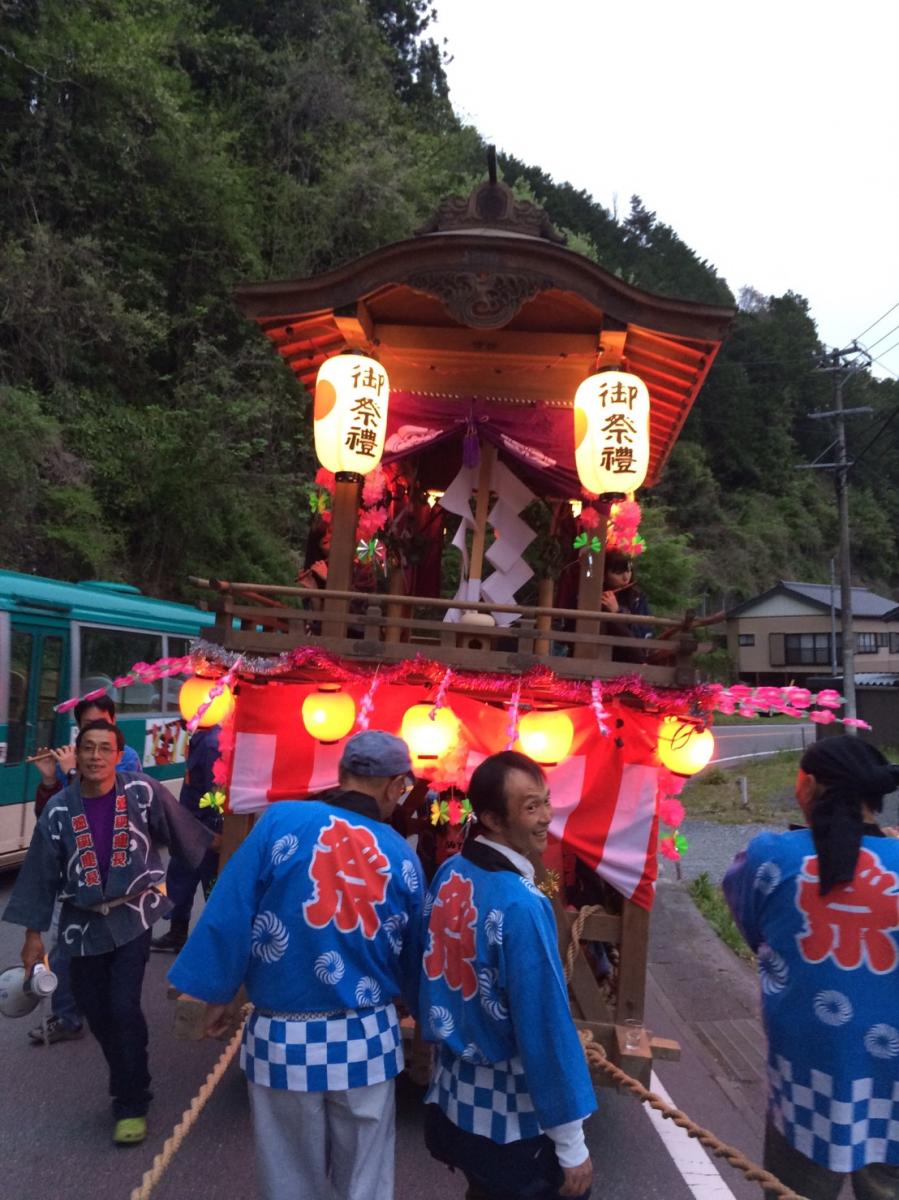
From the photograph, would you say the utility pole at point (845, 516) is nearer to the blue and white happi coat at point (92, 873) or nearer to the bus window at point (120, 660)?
the bus window at point (120, 660)

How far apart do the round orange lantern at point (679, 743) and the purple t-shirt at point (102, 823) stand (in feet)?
8.94

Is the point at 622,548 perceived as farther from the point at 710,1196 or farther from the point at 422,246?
the point at 710,1196

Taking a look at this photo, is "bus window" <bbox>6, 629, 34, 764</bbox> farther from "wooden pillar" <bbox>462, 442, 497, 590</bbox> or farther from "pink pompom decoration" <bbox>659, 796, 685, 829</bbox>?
"pink pompom decoration" <bbox>659, 796, 685, 829</bbox>

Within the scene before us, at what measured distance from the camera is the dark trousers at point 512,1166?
238 cm

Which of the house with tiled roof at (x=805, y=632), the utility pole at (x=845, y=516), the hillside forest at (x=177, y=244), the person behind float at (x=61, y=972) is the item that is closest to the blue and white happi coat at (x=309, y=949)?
the person behind float at (x=61, y=972)

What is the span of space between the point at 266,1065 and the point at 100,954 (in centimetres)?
188

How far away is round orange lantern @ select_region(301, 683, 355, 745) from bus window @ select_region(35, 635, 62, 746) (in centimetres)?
557

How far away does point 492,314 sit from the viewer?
5.14 m

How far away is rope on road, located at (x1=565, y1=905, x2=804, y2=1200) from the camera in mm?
2648

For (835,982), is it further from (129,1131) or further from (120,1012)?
(129,1131)

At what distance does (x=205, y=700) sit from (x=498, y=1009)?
9.73 feet

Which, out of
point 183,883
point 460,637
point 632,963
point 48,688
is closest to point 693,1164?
point 632,963

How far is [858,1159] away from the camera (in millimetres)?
2498

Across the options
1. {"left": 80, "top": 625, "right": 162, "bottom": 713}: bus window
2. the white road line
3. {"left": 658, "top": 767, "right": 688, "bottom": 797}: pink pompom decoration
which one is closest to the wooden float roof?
{"left": 658, "top": 767, "right": 688, "bottom": 797}: pink pompom decoration
